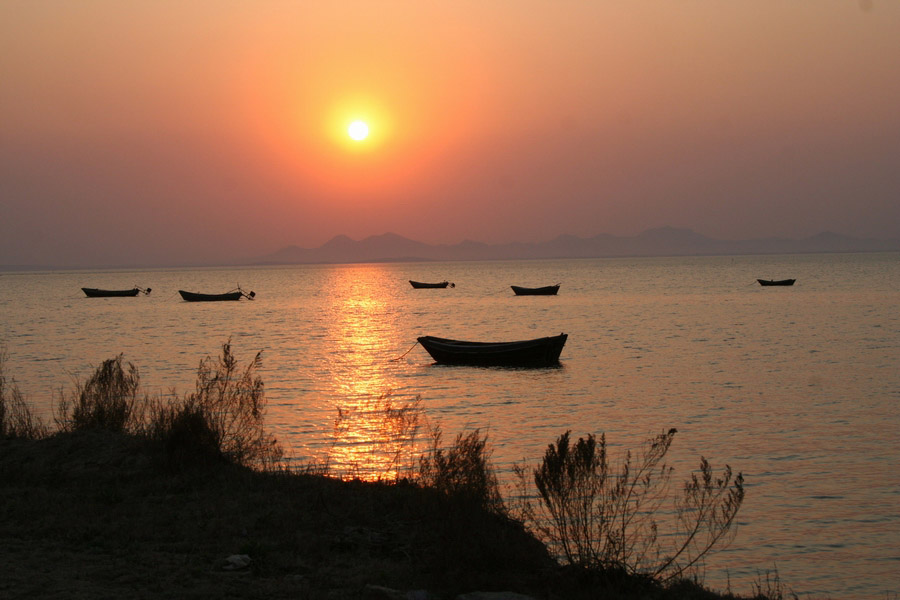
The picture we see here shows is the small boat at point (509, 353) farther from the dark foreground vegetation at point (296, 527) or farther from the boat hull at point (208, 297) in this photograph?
the boat hull at point (208, 297)

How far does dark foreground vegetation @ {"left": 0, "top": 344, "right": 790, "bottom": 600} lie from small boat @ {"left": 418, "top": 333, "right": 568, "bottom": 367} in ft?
70.4

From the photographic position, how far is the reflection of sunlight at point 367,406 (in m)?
15.1

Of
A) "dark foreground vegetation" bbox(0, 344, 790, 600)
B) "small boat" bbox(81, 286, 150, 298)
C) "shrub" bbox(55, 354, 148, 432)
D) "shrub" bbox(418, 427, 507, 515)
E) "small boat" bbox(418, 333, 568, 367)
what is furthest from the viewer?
"small boat" bbox(81, 286, 150, 298)

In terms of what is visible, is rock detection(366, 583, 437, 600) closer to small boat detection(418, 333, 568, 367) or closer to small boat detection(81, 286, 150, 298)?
small boat detection(418, 333, 568, 367)

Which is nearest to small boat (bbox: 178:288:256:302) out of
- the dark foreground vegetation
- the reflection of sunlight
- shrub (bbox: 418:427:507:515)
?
the reflection of sunlight

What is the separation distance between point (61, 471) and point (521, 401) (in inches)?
639

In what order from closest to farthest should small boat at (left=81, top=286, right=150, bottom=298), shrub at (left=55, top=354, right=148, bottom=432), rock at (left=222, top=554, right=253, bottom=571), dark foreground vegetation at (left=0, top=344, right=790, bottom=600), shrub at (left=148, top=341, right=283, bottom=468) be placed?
dark foreground vegetation at (left=0, top=344, right=790, bottom=600) → rock at (left=222, top=554, right=253, bottom=571) → shrub at (left=148, top=341, right=283, bottom=468) → shrub at (left=55, top=354, right=148, bottom=432) → small boat at (left=81, top=286, right=150, bottom=298)

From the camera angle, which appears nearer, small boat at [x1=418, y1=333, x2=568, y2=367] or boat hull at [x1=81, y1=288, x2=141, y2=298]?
Result: small boat at [x1=418, y1=333, x2=568, y2=367]

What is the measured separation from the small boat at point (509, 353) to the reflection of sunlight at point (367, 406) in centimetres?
296

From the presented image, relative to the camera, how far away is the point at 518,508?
12.3 m

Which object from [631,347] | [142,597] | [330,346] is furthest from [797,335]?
[142,597]

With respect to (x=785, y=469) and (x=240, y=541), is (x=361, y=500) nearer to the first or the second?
(x=240, y=541)

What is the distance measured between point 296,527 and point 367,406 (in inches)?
599

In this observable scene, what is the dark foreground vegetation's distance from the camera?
25.7 ft
